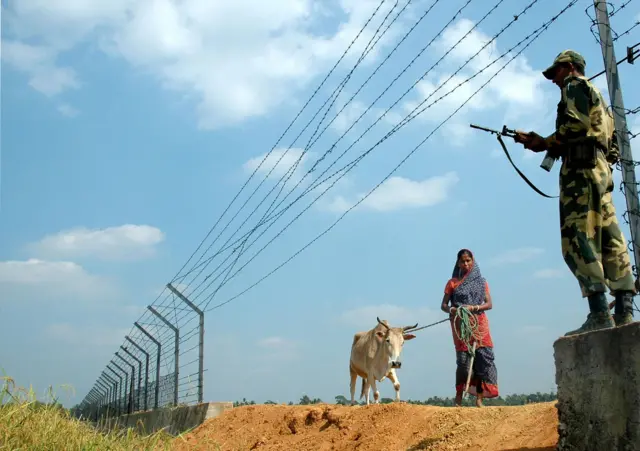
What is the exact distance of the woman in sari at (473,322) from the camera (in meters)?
9.01

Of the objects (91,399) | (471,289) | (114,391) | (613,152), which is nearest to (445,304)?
(471,289)

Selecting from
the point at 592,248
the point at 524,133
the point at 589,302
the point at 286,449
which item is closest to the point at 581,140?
the point at 524,133

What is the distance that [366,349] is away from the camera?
1249 centimetres

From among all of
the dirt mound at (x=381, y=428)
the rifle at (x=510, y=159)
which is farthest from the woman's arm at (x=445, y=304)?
the rifle at (x=510, y=159)

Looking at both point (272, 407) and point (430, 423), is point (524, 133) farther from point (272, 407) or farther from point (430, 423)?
point (272, 407)

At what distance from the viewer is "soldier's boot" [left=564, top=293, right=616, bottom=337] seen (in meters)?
4.72

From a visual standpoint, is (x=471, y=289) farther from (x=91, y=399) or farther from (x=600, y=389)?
(x=91, y=399)

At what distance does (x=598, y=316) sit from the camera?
4734mm

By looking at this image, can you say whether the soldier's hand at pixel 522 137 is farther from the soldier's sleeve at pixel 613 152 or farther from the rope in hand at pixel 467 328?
the rope in hand at pixel 467 328

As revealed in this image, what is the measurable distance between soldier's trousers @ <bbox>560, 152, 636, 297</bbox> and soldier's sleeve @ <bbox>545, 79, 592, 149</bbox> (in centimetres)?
23

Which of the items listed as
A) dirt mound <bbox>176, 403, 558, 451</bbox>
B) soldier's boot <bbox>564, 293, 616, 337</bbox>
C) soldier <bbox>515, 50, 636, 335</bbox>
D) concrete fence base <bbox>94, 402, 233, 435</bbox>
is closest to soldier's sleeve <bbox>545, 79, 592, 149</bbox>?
soldier <bbox>515, 50, 636, 335</bbox>

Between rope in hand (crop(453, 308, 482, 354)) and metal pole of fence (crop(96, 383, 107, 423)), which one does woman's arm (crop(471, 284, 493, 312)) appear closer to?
rope in hand (crop(453, 308, 482, 354))

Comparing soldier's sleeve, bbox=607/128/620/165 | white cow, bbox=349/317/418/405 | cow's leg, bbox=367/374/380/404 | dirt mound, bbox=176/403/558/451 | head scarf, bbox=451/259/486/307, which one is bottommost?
dirt mound, bbox=176/403/558/451

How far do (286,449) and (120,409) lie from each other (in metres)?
17.8
